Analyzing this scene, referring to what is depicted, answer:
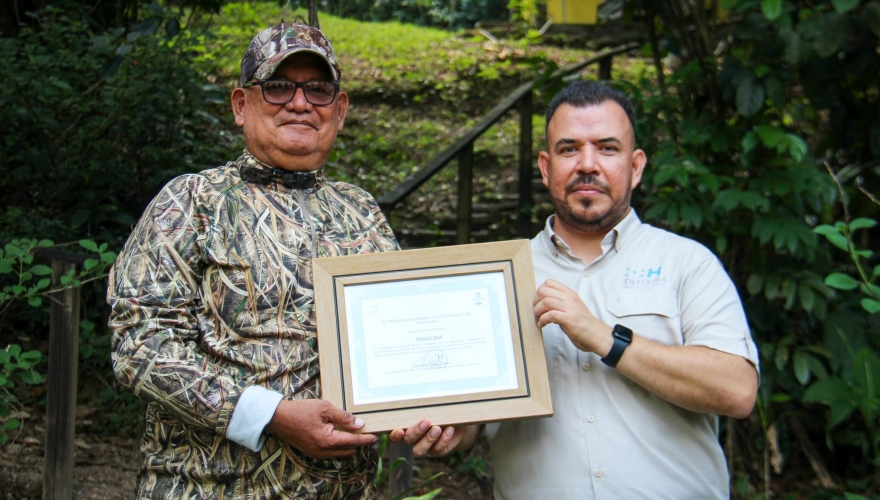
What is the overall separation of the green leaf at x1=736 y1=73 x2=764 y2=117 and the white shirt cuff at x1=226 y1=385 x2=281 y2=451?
266 centimetres

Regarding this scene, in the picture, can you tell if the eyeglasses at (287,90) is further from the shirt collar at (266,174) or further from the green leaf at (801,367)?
the green leaf at (801,367)

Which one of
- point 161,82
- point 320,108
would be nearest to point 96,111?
point 161,82

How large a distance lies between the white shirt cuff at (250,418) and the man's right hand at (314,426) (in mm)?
24

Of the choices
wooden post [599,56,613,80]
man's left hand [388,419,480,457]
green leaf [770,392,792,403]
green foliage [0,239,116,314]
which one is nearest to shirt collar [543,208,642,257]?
man's left hand [388,419,480,457]

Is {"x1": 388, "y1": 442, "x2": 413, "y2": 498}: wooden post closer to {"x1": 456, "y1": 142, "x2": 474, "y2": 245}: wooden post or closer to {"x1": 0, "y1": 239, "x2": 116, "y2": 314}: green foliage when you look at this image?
{"x1": 0, "y1": 239, "x2": 116, "y2": 314}: green foliage

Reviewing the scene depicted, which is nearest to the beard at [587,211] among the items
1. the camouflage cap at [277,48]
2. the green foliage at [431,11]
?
the camouflage cap at [277,48]

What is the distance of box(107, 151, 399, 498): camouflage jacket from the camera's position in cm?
196

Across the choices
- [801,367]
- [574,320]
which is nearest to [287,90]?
[574,320]

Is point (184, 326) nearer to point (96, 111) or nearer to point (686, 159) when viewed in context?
point (686, 159)

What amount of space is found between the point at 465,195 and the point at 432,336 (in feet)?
10.3

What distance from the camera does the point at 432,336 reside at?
217 centimetres

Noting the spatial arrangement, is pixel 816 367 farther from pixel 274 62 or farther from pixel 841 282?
pixel 274 62

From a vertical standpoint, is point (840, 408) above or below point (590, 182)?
below

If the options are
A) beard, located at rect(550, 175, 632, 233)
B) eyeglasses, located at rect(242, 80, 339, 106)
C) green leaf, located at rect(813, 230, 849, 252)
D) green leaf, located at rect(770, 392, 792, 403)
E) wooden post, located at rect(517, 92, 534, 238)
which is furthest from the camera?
wooden post, located at rect(517, 92, 534, 238)
